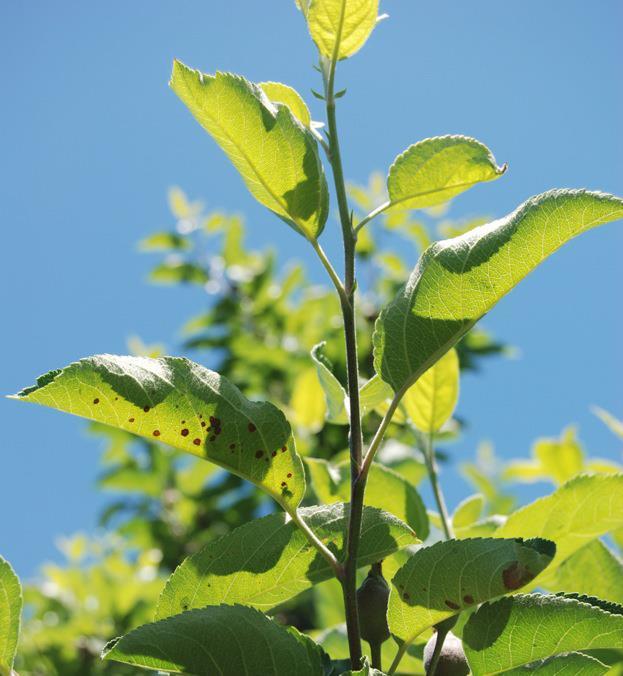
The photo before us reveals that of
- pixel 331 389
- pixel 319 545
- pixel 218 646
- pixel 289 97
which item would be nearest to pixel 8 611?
pixel 218 646

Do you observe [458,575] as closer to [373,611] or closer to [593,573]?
[373,611]

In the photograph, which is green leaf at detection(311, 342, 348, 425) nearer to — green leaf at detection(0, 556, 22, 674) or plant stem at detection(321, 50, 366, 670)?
plant stem at detection(321, 50, 366, 670)

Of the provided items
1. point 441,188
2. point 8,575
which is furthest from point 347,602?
point 441,188

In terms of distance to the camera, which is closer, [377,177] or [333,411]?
[333,411]

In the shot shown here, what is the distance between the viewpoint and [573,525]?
4.40 feet

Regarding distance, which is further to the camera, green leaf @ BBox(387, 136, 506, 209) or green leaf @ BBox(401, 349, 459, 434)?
green leaf @ BBox(401, 349, 459, 434)

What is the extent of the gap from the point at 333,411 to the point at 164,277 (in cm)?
469

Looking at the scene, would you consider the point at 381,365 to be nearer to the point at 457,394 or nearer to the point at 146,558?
the point at 457,394

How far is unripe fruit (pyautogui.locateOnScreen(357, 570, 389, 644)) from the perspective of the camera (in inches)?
41.3

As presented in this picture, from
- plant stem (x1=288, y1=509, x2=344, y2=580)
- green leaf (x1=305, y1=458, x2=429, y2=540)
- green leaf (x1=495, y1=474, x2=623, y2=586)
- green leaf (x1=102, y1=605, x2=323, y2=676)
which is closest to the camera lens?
green leaf (x1=102, y1=605, x2=323, y2=676)

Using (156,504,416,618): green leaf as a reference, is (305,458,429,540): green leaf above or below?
above

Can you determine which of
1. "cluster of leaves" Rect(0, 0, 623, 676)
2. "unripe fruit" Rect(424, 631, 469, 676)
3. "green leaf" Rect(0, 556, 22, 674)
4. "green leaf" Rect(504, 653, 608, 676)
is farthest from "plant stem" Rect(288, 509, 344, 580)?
"green leaf" Rect(0, 556, 22, 674)

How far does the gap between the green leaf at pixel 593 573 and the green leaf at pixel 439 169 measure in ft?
2.47

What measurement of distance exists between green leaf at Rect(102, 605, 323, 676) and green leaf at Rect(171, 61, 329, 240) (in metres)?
0.54
